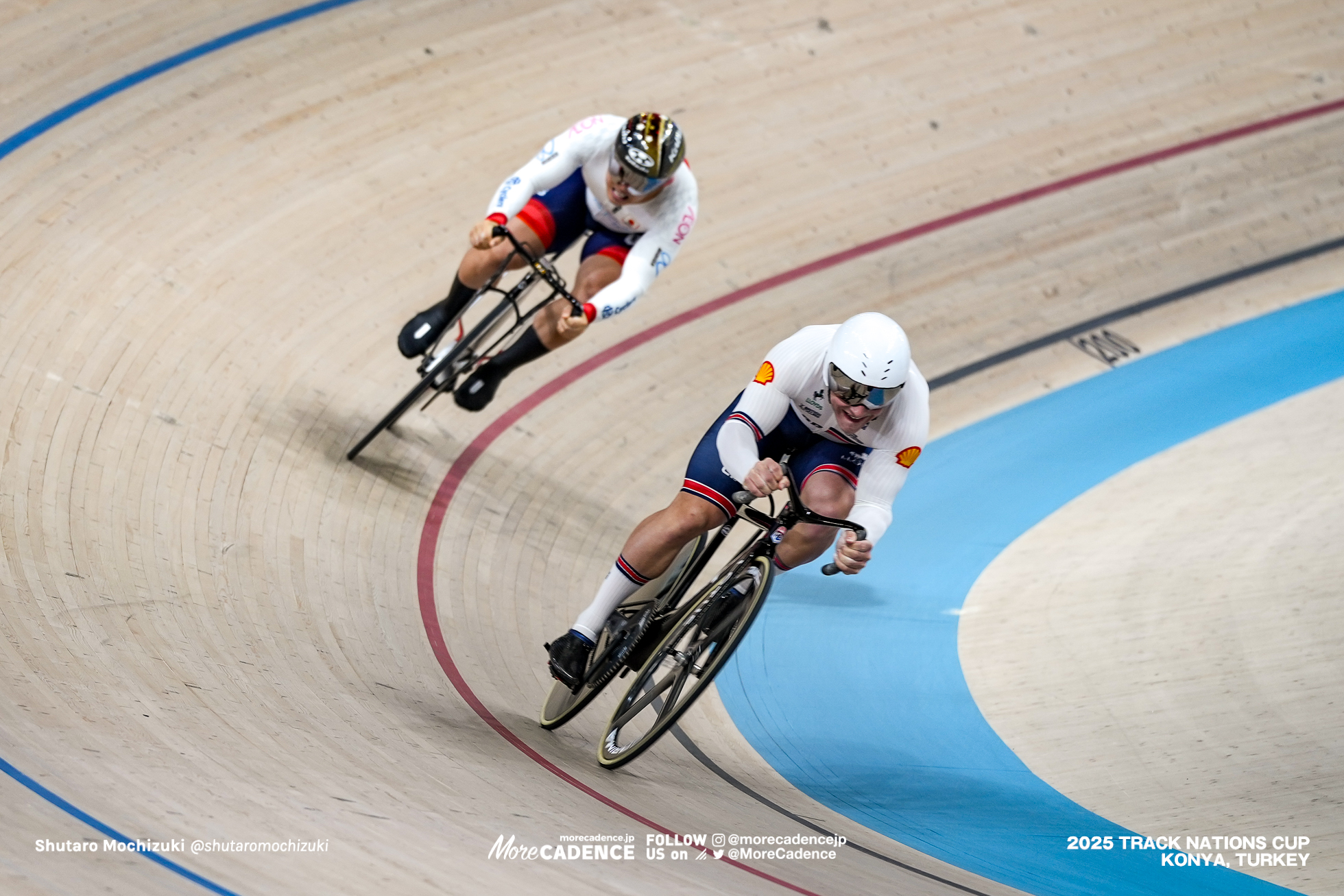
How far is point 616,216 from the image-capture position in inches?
185

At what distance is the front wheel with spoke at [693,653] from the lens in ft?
10.9

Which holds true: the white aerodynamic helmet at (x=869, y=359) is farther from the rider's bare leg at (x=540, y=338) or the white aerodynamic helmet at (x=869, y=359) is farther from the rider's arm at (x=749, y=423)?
the rider's bare leg at (x=540, y=338)

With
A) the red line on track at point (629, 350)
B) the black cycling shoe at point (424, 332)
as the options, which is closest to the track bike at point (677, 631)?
the red line on track at point (629, 350)

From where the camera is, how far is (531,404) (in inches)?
225

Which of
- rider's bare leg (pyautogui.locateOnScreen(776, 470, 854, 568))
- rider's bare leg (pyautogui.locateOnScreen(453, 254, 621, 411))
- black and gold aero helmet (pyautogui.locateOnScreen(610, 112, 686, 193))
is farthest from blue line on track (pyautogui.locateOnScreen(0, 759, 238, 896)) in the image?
black and gold aero helmet (pyautogui.locateOnScreen(610, 112, 686, 193))

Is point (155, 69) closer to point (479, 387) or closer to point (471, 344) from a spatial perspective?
point (471, 344)

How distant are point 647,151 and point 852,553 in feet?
5.58

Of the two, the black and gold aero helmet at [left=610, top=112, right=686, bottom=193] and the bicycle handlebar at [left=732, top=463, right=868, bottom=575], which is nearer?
the bicycle handlebar at [left=732, top=463, right=868, bottom=575]

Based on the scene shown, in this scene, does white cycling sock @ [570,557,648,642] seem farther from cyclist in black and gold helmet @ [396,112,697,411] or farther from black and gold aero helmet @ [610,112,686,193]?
black and gold aero helmet @ [610,112,686,193]

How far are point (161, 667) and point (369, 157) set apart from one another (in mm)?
3766

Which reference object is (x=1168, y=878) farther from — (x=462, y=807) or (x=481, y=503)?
(x=481, y=503)

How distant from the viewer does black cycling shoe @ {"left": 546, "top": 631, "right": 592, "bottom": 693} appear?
11.9 ft

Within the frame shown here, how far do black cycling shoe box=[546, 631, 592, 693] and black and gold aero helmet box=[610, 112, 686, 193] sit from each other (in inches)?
60.4

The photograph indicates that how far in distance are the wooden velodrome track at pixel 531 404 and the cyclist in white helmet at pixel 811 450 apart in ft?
2.10
